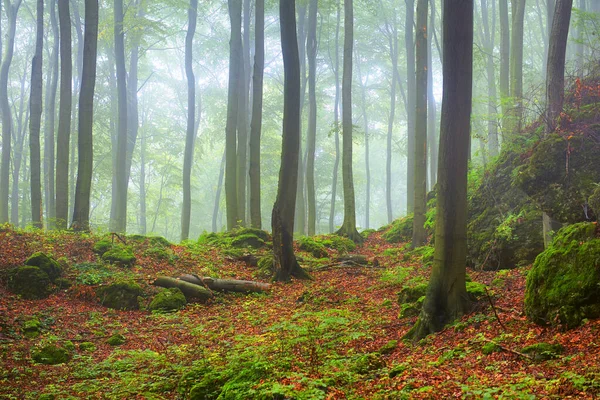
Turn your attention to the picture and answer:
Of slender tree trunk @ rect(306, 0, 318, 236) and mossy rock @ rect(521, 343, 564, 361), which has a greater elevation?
slender tree trunk @ rect(306, 0, 318, 236)

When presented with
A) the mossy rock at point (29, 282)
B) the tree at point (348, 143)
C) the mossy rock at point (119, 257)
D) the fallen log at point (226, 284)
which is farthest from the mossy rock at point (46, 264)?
the tree at point (348, 143)

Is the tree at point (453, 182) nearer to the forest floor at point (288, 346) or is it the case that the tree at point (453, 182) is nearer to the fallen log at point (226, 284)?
the forest floor at point (288, 346)

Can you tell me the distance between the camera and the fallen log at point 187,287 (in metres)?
9.95

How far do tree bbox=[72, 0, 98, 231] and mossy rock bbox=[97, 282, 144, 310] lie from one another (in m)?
4.58

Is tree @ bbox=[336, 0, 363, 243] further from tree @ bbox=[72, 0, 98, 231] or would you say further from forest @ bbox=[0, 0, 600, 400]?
tree @ bbox=[72, 0, 98, 231]

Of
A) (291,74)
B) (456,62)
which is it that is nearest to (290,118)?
(291,74)

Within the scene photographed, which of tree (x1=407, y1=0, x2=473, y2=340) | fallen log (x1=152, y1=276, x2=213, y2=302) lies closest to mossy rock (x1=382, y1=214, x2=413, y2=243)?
fallen log (x1=152, y1=276, x2=213, y2=302)

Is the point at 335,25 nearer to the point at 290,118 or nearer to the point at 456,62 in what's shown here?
the point at 290,118

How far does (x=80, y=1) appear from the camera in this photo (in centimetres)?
→ 2606

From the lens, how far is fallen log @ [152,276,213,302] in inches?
392

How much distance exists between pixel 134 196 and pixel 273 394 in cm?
4172

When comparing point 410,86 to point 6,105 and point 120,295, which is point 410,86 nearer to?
point 120,295

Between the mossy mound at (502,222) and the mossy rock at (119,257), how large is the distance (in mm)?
8199

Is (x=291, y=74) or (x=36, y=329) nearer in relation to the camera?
(x=36, y=329)
